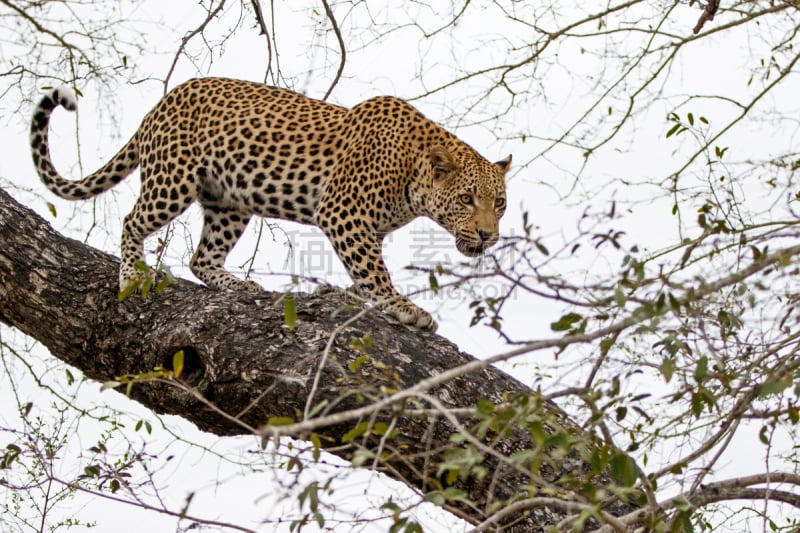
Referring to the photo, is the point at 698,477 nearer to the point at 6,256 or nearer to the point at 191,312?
the point at 191,312

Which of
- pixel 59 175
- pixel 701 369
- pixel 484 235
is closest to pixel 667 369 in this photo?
pixel 701 369

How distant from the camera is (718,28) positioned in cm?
683

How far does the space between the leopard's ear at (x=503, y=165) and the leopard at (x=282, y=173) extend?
114mm

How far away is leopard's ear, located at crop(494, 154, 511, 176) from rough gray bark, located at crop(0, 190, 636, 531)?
7.64 feet

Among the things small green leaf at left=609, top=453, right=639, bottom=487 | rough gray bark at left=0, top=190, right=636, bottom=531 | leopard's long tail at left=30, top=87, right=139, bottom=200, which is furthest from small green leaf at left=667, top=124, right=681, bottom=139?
leopard's long tail at left=30, top=87, right=139, bottom=200

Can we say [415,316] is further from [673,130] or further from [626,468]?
[626,468]

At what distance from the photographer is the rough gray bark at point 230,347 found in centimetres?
555

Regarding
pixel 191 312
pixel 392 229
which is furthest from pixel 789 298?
pixel 392 229

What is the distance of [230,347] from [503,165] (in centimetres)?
309

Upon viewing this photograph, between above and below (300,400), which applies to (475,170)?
above

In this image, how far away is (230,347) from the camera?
19.3ft

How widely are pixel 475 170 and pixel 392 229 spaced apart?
2.27 ft

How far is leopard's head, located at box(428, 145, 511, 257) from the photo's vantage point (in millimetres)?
7668

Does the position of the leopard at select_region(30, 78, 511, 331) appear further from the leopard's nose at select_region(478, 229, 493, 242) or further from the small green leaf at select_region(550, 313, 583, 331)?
the small green leaf at select_region(550, 313, 583, 331)
